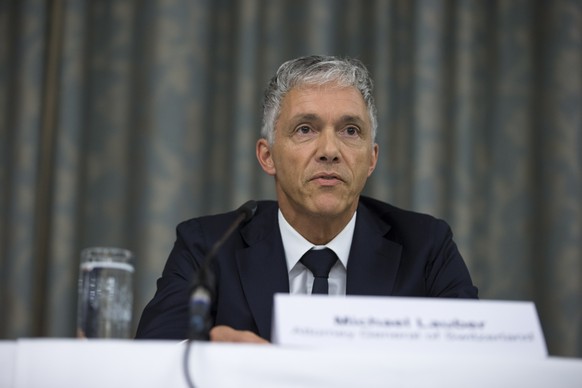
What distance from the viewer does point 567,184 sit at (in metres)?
3.40

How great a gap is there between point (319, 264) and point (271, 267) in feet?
0.40

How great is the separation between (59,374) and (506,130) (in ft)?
8.87

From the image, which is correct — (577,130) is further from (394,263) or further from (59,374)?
(59,374)

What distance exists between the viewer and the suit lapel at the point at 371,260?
2121mm

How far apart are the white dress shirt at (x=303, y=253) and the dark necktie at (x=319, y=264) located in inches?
0.7

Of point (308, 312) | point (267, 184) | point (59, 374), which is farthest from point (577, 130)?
point (59, 374)

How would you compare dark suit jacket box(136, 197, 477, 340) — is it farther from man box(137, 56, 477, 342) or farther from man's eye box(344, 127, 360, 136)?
man's eye box(344, 127, 360, 136)

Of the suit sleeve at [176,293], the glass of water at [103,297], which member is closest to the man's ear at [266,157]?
the suit sleeve at [176,293]

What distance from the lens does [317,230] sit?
7.62ft

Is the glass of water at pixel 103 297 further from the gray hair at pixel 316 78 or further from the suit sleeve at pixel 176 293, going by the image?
the gray hair at pixel 316 78

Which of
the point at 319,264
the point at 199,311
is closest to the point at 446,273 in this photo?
the point at 319,264

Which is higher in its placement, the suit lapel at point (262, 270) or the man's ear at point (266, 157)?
the man's ear at point (266, 157)

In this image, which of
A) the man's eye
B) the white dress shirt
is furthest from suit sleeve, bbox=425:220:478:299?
the man's eye

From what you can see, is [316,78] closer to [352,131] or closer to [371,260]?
[352,131]
